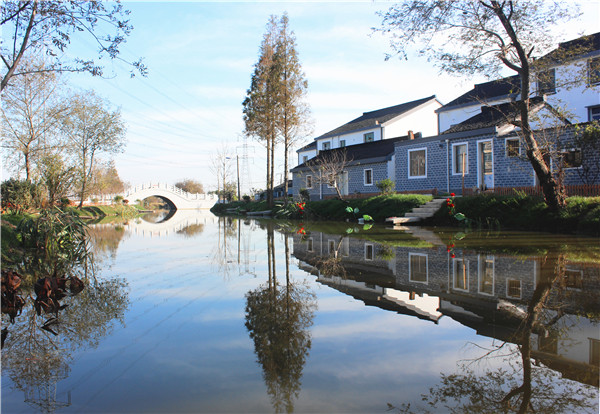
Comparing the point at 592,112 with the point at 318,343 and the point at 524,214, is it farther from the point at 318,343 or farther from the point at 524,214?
the point at 318,343

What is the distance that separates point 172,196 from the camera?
55812 mm

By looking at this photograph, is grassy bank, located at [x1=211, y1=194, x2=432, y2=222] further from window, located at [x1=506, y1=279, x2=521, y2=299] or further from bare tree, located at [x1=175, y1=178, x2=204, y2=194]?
bare tree, located at [x1=175, y1=178, x2=204, y2=194]

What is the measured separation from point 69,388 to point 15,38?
7.87 m

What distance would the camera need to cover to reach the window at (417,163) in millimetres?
22109

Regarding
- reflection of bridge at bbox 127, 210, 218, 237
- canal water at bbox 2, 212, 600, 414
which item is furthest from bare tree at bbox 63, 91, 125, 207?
canal water at bbox 2, 212, 600, 414

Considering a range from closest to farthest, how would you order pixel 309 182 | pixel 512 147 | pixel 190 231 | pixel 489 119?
pixel 190 231 < pixel 512 147 < pixel 489 119 < pixel 309 182

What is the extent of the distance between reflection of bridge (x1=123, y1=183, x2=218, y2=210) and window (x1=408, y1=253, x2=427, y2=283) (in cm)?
4766

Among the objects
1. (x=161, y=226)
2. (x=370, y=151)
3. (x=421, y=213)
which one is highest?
(x=370, y=151)

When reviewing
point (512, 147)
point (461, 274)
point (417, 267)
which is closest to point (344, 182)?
point (512, 147)

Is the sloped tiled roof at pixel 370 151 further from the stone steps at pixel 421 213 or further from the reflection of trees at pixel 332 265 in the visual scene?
the reflection of trees at pixel 332 265

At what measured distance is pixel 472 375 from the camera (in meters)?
2.80

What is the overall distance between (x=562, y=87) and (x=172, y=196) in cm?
4776

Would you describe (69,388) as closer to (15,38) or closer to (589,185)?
(15,38)

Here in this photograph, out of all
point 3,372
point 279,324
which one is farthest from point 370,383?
point 3,372
